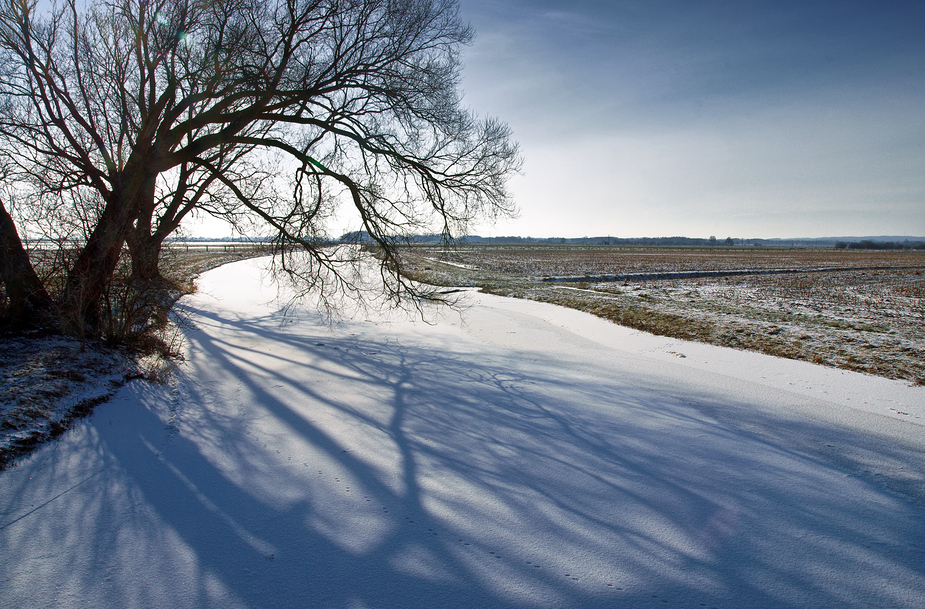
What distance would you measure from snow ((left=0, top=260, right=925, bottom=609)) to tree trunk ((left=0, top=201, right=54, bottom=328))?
2.31m

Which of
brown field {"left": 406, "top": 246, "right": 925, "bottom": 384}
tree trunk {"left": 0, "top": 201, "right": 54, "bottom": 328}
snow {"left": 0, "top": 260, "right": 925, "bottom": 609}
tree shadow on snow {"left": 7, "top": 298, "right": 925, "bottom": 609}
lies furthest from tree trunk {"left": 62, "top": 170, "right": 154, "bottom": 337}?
brown field {"left": 406, "top": 246, "right": 925, "bottom": 384}

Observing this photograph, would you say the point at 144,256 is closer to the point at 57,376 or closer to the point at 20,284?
the point at 20,284

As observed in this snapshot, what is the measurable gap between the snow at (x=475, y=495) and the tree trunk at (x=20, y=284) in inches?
91.1

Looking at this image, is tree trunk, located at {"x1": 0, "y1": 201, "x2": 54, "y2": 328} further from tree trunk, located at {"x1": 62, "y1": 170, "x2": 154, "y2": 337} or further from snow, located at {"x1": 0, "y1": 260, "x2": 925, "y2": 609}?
snow, located at {"x1": 0, "y1": 260, "x2": 925, "y2": 609}

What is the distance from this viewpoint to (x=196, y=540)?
3133mm

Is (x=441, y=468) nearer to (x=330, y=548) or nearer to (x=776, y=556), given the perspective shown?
(x=330, y=548)

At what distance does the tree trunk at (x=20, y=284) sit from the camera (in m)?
6.73

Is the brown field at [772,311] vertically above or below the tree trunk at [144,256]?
below

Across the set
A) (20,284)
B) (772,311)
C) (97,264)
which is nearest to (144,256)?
(97,264)

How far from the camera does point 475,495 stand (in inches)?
150

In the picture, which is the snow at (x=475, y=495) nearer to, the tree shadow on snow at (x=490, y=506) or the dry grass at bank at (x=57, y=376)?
the tree shadow on snow at (x=490, y=506)

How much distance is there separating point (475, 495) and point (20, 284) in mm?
7343

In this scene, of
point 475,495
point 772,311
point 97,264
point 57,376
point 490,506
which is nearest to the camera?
point 490,506

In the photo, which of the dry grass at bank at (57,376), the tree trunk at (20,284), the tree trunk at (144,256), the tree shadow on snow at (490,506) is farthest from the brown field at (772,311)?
the tree trunk at (20,284)
